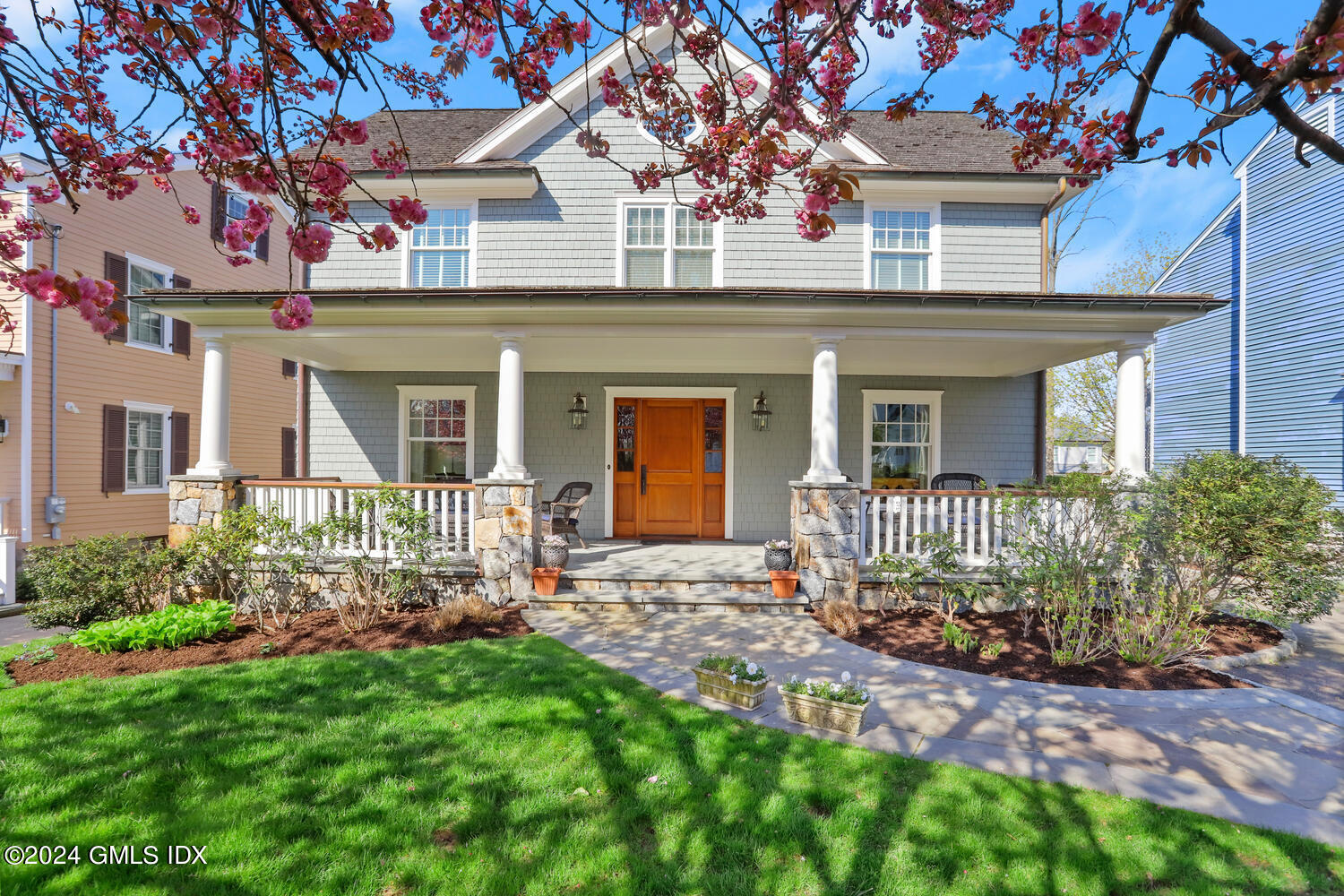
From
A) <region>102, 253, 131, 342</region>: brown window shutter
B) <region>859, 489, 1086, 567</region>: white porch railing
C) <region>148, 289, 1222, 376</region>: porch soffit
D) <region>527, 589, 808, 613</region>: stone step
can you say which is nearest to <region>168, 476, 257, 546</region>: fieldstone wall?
<region>148, 289, 1222, 376</region>: porch soffit

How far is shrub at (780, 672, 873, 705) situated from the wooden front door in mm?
5336

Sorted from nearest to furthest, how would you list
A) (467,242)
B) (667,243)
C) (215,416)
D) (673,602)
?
(673,602) < (215,416) < (667,243) < (467,242)

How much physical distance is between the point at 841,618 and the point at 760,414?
3846 millimetres

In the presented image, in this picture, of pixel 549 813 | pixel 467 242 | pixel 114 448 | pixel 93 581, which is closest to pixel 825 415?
pixel 549 813

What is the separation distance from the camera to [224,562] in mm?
5848

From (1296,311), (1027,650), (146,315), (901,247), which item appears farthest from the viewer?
(146,315)

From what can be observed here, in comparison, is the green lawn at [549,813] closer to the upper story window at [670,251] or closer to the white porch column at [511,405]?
the white porch column at [511,405]

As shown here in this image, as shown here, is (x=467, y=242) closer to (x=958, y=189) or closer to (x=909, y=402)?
(x=909, y=402)

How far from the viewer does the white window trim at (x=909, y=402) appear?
873 cm

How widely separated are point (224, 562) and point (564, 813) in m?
5.27

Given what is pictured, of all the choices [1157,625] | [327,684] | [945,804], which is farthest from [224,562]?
[1157,625]

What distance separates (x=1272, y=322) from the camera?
10.9 meters

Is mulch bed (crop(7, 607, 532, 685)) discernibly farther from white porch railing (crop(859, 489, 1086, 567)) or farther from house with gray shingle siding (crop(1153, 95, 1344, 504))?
house with gray shingle siding (crop(1153, 95, 1344, 504))

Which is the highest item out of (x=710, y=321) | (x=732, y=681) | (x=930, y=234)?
(x=930, y=234)
